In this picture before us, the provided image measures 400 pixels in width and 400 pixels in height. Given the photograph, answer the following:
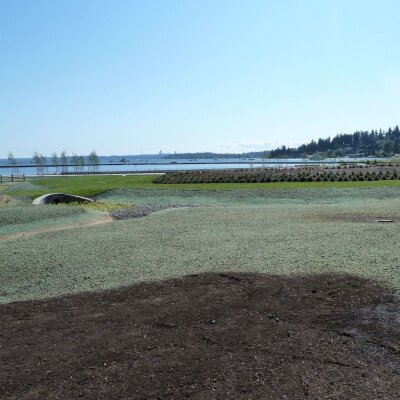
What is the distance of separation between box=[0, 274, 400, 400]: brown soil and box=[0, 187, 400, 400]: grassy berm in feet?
0.10

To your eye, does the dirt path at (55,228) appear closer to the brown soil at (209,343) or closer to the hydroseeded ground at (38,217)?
the hydroseeded ground at (38,217)

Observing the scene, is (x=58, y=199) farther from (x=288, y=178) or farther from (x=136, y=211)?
(x=288, y=178)

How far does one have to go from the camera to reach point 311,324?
9.48m

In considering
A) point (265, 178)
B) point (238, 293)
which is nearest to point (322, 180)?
point (265, 178)

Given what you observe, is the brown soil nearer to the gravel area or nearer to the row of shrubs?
the gravel area

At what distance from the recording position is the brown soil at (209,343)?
7.22 meters

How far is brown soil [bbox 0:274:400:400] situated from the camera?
722 cm

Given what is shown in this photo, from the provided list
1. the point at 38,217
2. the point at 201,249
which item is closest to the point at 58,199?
the point at 38,217

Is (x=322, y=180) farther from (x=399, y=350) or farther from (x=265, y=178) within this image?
(x=399, y=350)

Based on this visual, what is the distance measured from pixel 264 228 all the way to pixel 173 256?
699cm

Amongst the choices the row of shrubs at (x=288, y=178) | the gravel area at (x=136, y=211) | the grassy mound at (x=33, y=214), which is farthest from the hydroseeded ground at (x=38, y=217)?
A: the row of shrubs at (x=288, y=178)

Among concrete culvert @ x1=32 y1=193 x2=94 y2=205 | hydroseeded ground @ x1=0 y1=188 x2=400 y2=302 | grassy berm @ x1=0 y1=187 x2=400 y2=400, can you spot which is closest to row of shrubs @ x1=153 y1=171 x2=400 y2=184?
concrete culvert @ x1=32 y1=193 x2=94 y2=205

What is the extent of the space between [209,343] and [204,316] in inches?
55.2

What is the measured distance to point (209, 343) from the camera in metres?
8.73
